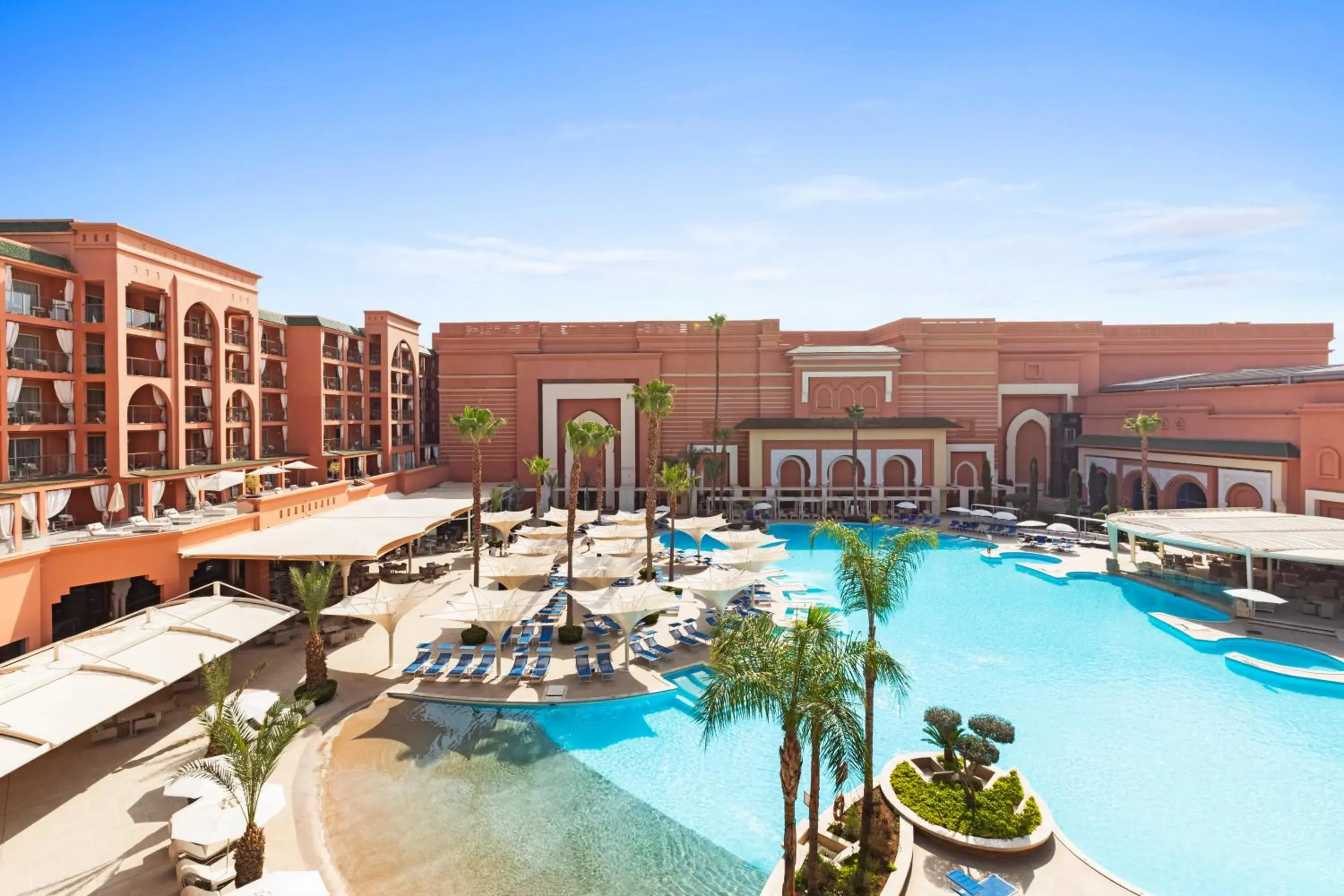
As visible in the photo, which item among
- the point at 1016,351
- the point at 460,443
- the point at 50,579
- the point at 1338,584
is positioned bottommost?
the point at 1338,584

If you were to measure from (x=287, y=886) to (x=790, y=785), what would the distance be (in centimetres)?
735

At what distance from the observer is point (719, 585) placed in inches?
885

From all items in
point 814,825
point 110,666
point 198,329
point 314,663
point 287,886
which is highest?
point 198,329

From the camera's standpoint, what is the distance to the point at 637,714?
57.5ft

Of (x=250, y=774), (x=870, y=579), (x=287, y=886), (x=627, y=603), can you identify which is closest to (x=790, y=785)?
(x=870, y=579)

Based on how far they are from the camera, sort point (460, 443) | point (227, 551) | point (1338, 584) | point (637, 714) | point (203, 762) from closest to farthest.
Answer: point (203, 762) < point (637, 714) < point (227, 551) < point (1338, 584) < point (460, 443)

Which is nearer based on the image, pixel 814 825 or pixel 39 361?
pixel 814 825

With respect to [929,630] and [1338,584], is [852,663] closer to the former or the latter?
[929,630]

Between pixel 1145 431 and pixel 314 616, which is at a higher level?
pixel 1145 431

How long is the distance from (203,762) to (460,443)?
38.0 m

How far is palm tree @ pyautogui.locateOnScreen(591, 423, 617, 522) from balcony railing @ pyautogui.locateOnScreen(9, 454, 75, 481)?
1920cm

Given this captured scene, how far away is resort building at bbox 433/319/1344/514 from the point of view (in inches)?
1807

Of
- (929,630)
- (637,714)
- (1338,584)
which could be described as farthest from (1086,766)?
(1338,584)

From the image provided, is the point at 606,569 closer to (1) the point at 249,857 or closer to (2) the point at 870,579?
(2) the point at 870,579
